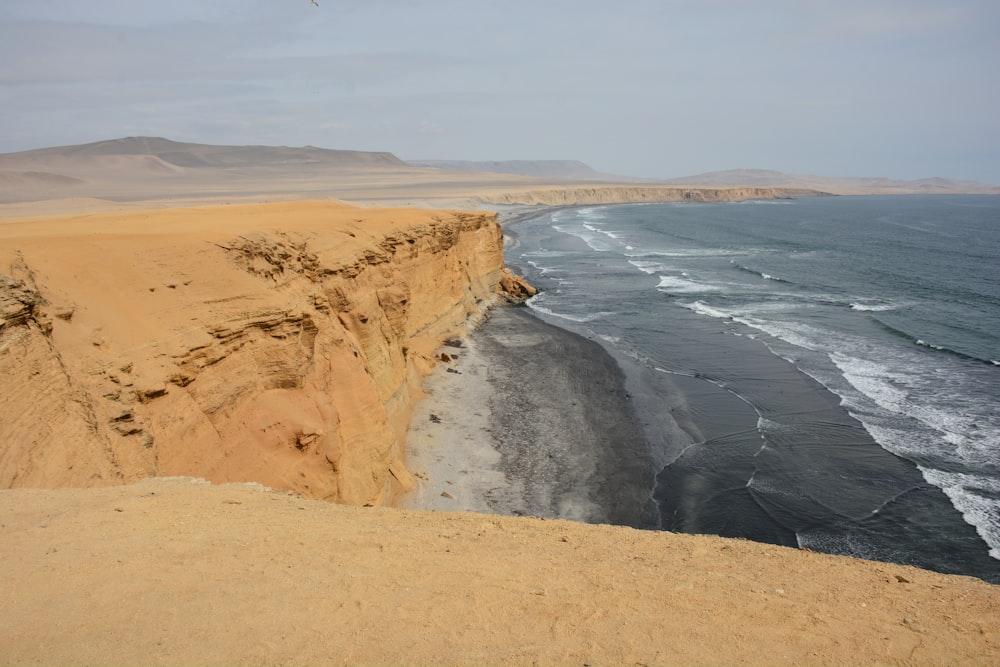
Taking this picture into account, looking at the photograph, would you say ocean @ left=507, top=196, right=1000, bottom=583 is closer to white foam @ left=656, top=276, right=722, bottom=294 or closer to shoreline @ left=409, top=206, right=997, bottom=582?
shoreline @ left=409, top=206, right=997, bottom=582

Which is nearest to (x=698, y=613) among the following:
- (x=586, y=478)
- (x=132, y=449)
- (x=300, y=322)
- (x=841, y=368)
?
(x=132, y=449)

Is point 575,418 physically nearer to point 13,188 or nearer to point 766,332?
point 766,332

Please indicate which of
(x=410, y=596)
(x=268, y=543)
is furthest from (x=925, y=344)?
(x=268, y=543)

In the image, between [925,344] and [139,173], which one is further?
[139,173]

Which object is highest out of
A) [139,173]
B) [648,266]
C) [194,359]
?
[139,173]

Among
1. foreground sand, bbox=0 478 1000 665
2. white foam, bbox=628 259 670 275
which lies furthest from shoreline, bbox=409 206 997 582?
white foam, bbox=628 259 670 275

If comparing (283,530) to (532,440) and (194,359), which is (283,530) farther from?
(532,440)
